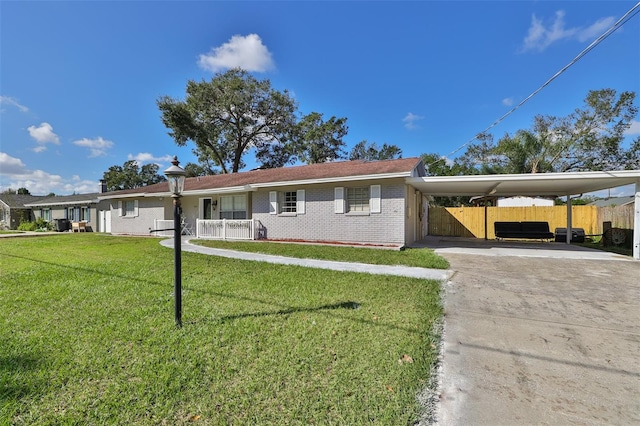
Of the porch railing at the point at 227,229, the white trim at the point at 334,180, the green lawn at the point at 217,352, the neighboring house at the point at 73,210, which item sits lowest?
the green lawn at the point at 217,352

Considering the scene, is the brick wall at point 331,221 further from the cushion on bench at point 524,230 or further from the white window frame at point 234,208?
the cushion on bench at point 524,230

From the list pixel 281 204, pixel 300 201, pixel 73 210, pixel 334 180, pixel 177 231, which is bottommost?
pixel 177 231

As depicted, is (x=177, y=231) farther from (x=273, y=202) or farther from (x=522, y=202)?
(x=522, y=202)

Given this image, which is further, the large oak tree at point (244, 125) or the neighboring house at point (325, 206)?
the large oak tree at point (244, 125)

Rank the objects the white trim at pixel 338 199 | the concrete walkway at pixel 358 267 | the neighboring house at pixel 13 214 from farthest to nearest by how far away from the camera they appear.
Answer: the neighboring house at pixel 13 214 < the white trim at pixel 338 199 < the concrete walkway at pixel 358 267

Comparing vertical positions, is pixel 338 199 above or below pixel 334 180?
below

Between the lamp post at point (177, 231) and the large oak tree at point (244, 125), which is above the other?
the large oak tree at point (244, 125)

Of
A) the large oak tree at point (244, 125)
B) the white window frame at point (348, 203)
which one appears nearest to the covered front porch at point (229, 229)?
the white window frame at point (348, 203)

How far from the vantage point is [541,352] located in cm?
302

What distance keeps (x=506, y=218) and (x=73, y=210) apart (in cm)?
3258

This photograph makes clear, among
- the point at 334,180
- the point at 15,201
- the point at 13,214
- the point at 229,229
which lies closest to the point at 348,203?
the point at 334,180

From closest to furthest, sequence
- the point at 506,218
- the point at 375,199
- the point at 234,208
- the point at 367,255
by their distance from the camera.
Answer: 1. the point at 367,255
2. the point at 375,199
3. the point at 234,208
4. the point at 506,218

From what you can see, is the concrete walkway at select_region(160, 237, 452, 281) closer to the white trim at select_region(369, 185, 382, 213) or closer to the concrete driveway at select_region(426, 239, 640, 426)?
the concrete driveway at select_region(426, 239, 640, 426)

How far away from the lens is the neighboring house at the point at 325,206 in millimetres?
10805
